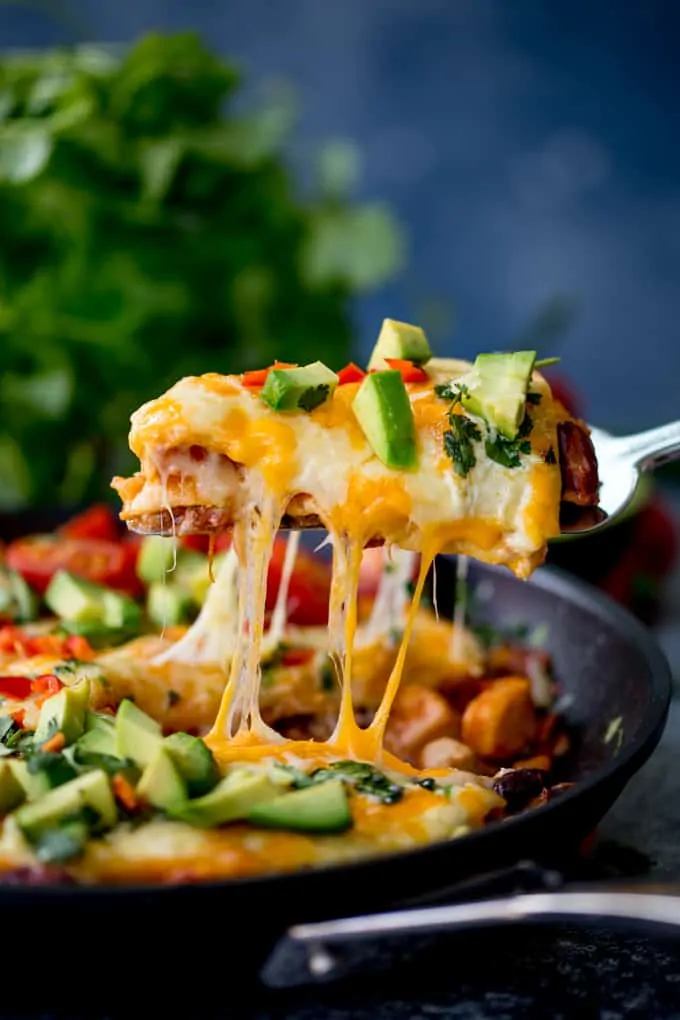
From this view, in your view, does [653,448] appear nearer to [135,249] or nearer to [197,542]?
[197,542]

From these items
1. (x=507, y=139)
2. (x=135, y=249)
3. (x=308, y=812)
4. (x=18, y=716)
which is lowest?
(x=308, y=812)

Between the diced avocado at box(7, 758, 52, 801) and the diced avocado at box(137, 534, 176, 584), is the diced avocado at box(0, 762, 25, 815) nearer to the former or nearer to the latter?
the diced avocado at box(7, 758, 52, 801)

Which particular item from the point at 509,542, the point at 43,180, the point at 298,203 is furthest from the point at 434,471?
the point at 298,203

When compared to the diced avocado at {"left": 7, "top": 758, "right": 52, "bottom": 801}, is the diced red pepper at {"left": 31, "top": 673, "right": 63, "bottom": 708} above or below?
above

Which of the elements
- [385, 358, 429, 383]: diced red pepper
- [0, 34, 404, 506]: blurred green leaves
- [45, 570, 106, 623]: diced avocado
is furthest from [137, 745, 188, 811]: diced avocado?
[0, 34, 404, 506]: blurred green leaves

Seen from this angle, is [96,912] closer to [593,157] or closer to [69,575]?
[69,575]

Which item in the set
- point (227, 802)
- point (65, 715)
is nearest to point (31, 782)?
point (65, 715)
